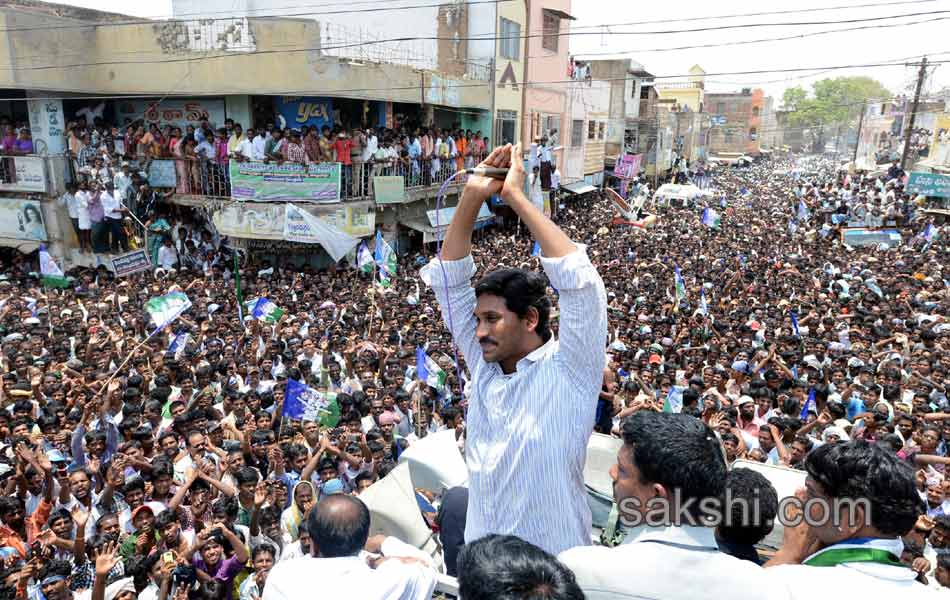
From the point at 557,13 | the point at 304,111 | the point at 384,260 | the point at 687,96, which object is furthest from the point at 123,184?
Result: the point at 687,96

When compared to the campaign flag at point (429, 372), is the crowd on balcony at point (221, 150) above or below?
above

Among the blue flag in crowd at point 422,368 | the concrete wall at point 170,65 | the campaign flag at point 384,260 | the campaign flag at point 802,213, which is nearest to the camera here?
the blue flag in crowd at point 422,368

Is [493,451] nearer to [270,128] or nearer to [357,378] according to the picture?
[357,378]

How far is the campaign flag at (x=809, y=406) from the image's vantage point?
6.35 meters

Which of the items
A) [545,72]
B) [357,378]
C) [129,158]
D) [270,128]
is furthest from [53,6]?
[357,378]

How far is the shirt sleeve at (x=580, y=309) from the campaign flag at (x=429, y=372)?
528 cm

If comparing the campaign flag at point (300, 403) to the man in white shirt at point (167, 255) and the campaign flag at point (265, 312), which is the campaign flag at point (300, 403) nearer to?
the campaign flag at point (265, 312)

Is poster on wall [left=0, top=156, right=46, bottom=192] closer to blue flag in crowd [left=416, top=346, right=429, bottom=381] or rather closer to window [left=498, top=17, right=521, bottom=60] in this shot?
blue flag in crowd [left=416, top=346, right=429, bottom=381]

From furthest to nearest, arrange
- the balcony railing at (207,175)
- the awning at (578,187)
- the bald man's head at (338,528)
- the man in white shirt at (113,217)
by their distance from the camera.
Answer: the awning at (578,187), the balcony railing at (207,175), the man in white shirt at (113,217), the bald man's head at (338,528)

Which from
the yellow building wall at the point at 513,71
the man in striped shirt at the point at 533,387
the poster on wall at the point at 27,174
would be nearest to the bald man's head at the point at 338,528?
the man in striped shirt at the point at 533,387

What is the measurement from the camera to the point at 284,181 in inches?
546

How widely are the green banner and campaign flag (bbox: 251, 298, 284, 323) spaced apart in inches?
200

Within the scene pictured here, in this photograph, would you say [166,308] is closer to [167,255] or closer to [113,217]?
[167,255]

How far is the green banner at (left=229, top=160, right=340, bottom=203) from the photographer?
1380cm
